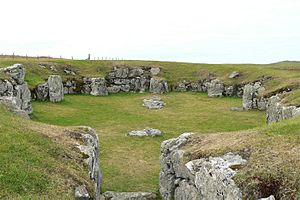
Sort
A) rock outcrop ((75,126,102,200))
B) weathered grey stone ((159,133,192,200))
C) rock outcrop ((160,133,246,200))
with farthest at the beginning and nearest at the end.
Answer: weathered grey stone ((159,133,192,200)) → rock outcrop ((160,133,246,200)) → rock outcrop ((75,126,102,200))

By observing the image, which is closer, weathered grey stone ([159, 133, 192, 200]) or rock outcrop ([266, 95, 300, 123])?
weathered grey stone ([159, 133, 192, 200])

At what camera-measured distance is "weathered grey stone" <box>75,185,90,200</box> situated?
1991 cm

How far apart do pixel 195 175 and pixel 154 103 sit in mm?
44556

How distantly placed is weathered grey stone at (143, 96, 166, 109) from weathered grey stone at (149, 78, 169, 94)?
972 centimetres

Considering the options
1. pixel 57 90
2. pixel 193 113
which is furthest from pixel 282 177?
pixel 57 90

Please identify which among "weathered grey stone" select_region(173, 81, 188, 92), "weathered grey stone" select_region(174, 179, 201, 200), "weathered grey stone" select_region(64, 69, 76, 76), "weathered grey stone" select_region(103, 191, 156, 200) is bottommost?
"weathered grey stone" select_region(103, 191, 156, 200)

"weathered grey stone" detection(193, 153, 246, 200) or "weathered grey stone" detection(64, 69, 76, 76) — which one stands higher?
"weathered grey stone" detection(64, 69, 76, 76)

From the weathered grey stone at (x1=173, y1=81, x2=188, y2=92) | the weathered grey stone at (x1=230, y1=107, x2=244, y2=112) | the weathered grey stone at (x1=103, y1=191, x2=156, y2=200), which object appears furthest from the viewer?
the weathered grey stone at (x1=173, y1=81, x2=188, y2=92)

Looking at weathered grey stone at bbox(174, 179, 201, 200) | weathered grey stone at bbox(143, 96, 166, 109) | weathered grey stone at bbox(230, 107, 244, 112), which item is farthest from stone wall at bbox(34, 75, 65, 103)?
weathered grey stone at bbox(174, 179, 201, 200)

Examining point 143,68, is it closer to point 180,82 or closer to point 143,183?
point 180,82

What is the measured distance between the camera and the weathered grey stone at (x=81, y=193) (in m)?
19.9

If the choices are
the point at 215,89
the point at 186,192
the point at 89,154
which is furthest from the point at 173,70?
the point at 186,192

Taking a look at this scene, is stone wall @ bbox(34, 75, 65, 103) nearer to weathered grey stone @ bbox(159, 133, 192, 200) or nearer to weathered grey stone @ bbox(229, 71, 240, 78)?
weathered grey stone @ bbox(159, 133, 192, 200)

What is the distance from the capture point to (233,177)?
20.8 meters
